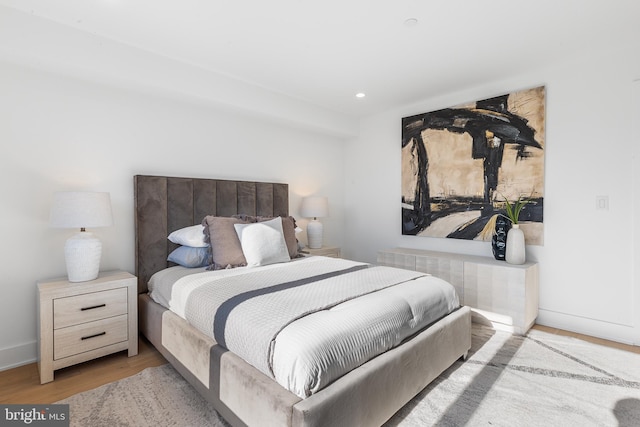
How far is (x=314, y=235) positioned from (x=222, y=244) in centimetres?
151

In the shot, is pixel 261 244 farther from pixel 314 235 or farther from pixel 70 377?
pixel 70 377

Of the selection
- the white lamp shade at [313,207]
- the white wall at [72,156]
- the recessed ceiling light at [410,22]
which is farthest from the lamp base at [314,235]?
the recessed ceiling light at [410,22]

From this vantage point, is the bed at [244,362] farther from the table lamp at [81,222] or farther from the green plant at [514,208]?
the green plant at [514,208]

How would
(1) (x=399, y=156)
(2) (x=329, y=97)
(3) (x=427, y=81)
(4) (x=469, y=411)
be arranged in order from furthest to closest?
(1) (x=399, y=156)
(2) (x=329, y=97)
(3) (x=427, y=81)
(4) (x=469, y=411)

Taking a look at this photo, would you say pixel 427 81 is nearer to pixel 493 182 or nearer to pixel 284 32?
pixel 493 182

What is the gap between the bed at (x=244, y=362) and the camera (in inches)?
50.8

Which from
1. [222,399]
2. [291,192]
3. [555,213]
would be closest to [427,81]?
[555,213]

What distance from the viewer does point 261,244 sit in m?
2.69

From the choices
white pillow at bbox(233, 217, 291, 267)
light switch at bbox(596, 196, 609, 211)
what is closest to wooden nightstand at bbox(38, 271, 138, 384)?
white pillow at bbox(233, 217, 291, 267)

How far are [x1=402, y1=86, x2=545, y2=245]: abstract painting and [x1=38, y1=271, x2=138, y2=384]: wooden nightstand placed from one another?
3.08 meters

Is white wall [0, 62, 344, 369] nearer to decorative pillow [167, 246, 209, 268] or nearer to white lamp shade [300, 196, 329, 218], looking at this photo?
decorative pillow [167, 246, 209, 268]

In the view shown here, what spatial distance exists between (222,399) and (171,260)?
161cm

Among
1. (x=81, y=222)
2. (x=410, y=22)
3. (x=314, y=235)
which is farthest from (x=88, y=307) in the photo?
(x=410, y=22)

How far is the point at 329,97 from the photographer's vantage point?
3.71 m
